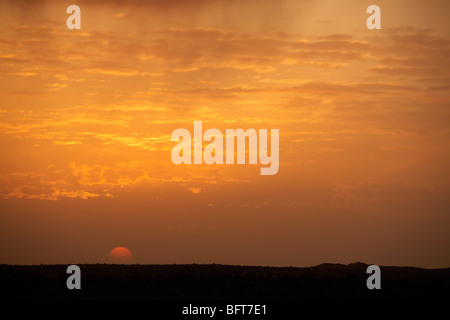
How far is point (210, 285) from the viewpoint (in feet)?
128

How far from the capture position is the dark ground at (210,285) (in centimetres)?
3641

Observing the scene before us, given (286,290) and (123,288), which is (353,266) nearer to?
(286,290)

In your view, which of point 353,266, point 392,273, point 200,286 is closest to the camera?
point 200,286

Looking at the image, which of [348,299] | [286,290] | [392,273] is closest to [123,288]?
[286,290]

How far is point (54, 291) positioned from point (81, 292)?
153 cm

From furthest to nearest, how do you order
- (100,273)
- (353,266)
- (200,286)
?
(353,266), (100,273), (200,286)

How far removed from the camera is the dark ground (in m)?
36.4

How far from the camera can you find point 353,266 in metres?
55.6

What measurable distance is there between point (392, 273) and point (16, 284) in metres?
25.6
